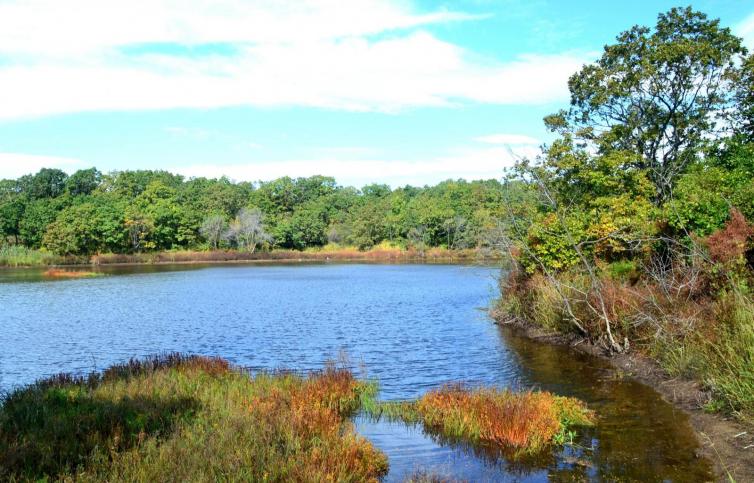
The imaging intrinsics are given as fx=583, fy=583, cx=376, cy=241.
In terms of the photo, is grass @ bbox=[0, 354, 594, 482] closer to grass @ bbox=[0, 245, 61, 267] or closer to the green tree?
grass @ bbox=[0, 245, 61, 267]

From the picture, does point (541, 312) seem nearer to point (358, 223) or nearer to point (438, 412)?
point (438, 412)

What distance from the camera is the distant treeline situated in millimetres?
97688

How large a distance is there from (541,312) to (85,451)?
59.9 ft

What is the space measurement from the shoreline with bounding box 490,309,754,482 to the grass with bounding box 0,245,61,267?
278 ft

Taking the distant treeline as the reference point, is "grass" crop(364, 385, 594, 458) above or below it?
below

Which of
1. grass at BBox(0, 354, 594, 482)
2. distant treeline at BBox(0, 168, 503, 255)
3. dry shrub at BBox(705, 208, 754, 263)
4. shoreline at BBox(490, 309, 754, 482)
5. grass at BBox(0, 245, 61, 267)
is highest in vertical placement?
distant treeline at BBox(0, 168, 503, 255)

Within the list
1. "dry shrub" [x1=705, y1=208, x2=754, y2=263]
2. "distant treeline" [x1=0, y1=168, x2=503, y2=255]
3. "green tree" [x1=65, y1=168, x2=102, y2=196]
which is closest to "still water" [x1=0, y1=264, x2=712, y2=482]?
"dry shrub" [x1=705, y1=208, x2=754, y2=263]

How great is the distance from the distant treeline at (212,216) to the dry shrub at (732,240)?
223 ft

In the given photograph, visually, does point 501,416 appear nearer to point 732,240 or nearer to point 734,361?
point 734,361

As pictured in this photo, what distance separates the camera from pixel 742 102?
83.9 ft

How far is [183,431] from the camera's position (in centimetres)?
949

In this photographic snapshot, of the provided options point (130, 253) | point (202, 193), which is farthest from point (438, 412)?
point (202, 193)

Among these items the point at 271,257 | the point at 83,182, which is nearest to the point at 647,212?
the point at 271,257

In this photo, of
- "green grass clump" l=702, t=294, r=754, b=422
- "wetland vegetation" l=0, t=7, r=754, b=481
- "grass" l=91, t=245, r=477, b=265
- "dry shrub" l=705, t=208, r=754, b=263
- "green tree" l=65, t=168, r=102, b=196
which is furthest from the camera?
"green tree" l=65, t=168, r=102, b=196
